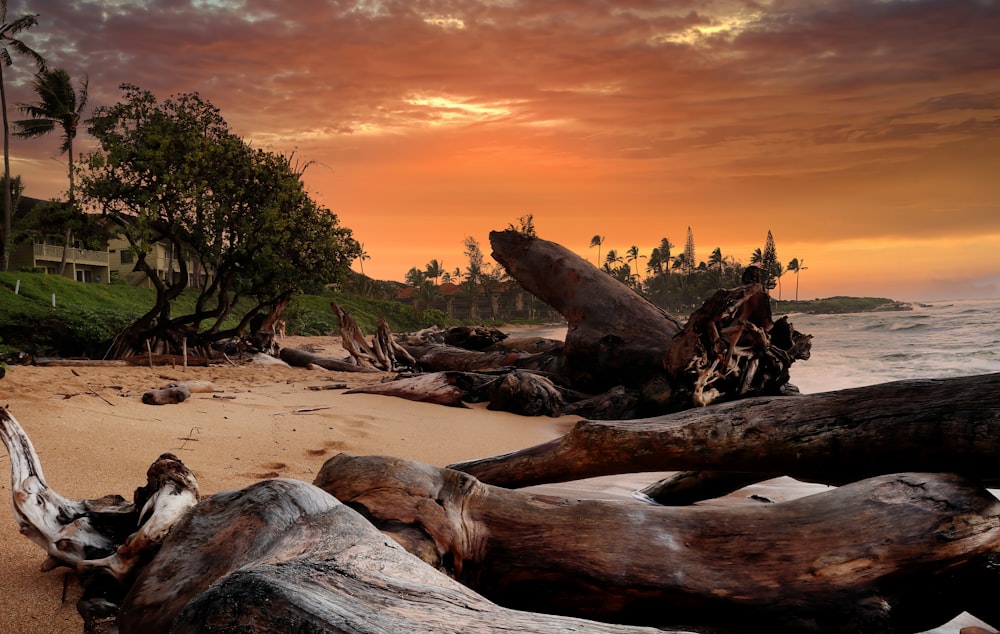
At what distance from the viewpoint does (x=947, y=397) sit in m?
3.01

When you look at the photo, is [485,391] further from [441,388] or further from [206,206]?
[206,206]

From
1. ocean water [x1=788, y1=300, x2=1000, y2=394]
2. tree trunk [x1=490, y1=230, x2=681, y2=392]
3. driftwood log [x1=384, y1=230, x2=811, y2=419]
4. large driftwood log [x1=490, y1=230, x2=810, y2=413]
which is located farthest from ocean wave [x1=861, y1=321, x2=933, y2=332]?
tree trunk [x1=490, y1=230, x2=681, y2=392]

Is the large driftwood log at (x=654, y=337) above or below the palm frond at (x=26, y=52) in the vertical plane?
below

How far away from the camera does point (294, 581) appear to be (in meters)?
1.63

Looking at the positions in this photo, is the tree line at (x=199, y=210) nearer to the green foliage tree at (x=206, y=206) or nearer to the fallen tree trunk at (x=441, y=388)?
the green foliage tree at (x=206, y=206)

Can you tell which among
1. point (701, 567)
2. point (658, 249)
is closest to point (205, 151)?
point (701, 567)

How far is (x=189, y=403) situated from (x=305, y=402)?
1.53 m

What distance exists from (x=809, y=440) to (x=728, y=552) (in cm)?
95

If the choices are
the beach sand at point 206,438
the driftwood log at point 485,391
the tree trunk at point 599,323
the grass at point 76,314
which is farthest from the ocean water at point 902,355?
the grass at point 76,314

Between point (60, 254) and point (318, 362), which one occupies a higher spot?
point (60, 254)

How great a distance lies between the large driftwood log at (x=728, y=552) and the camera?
96.9 inches

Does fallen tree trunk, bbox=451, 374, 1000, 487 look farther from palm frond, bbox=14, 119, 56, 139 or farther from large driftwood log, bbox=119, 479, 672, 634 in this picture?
palm frond, bbox=14, 119, 56, 139

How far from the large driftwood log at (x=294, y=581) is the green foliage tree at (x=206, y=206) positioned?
13496mm

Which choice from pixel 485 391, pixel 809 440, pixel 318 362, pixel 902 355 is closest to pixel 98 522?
pixel 809 440
